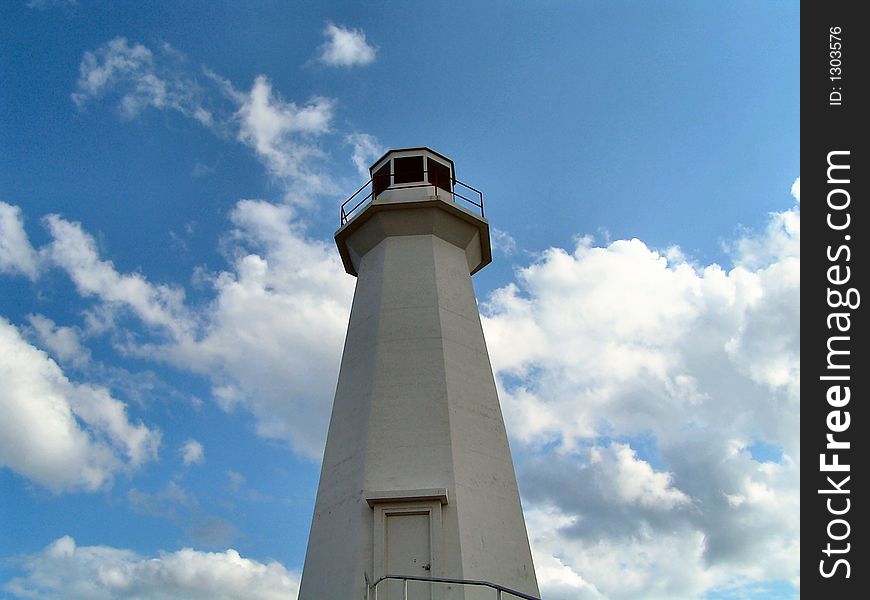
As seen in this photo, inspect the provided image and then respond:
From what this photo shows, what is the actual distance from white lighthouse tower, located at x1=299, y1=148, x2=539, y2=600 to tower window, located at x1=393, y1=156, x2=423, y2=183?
0.23 metres

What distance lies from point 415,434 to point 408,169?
750cm

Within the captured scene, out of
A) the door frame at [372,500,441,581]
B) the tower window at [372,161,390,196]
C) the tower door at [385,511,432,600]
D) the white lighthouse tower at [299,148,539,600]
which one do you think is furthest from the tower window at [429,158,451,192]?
the tower door at [385,511,432,600]

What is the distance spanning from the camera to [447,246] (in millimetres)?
18609

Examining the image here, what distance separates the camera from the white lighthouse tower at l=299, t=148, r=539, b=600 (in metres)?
14.1

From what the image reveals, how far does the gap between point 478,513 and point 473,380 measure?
9.86ft

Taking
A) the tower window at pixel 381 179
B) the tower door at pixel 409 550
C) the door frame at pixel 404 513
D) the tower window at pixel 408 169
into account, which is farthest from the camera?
the tower window at pixel 381 179

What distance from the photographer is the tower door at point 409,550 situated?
1381 centimetres

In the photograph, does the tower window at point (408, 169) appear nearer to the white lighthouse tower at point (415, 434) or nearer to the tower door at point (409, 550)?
the white lighthouse tower at point (415, 434)

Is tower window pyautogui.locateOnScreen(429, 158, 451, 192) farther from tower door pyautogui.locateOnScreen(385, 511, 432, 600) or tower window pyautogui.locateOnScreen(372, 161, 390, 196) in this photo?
tower door pyautogui.locateOnScreen(385, 511, 432, 600)

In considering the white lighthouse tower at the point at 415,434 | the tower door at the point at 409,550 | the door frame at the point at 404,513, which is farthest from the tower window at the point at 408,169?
the tower door at the point at 409,550

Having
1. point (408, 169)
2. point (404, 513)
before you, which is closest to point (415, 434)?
point (404, 513)

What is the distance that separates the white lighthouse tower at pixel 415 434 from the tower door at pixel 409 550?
18 millimetres
